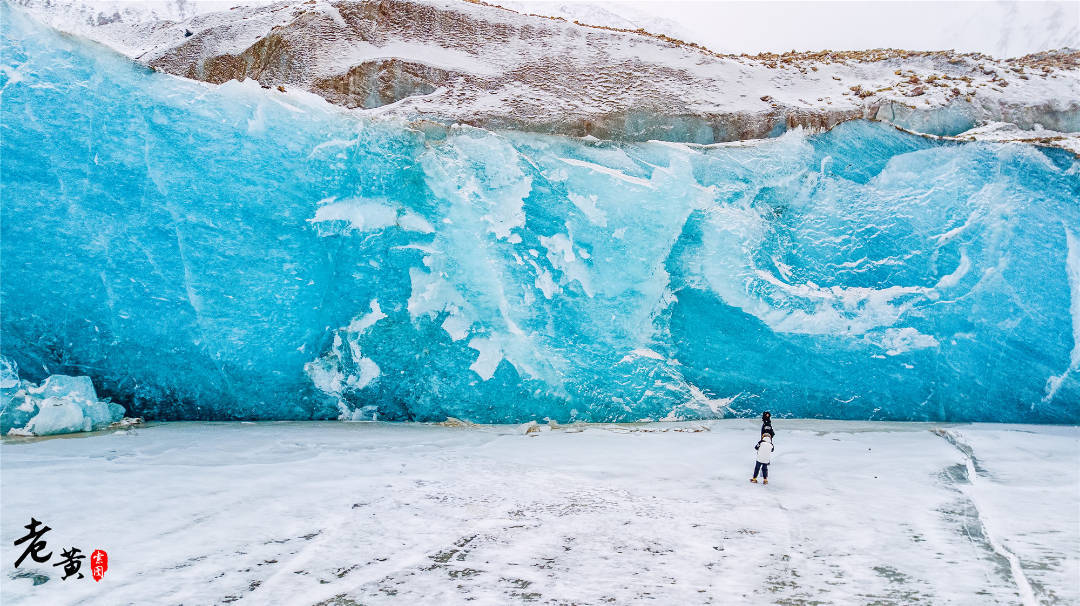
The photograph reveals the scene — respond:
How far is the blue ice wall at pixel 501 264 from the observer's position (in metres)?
6.89

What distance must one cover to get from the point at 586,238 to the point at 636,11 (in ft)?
70.0

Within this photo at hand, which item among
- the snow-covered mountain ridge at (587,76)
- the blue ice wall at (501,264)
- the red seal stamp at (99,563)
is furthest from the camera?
the snow-covered mountain ridge at (587,76)

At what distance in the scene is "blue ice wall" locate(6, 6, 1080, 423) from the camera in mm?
6887

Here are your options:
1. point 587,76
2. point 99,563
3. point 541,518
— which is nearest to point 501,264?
point 587,76

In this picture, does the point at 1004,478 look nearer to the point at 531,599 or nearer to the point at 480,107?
the point at 531,599

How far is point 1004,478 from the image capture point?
5.21 m

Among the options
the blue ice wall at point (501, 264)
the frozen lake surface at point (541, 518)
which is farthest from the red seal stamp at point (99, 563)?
the blue ice wall at point (501, 264)

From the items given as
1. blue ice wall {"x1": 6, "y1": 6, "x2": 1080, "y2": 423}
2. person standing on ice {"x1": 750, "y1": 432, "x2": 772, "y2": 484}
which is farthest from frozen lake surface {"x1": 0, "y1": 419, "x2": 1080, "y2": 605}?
blue ice wall {"x1": 6, "y1": 6, "x2": 1080, "y2": 423}

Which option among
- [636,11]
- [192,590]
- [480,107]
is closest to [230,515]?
[192,590]

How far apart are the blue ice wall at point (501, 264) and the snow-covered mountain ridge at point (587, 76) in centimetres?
47

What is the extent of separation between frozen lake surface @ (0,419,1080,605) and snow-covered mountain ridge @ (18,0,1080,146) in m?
4.00

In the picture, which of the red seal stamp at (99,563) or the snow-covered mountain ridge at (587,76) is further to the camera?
the snow-covered mountain ridge at (587,76)

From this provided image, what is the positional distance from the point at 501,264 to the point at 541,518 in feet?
12.5

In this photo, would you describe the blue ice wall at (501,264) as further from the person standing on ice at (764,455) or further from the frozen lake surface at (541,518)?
the person standing on ice at (764,455)
